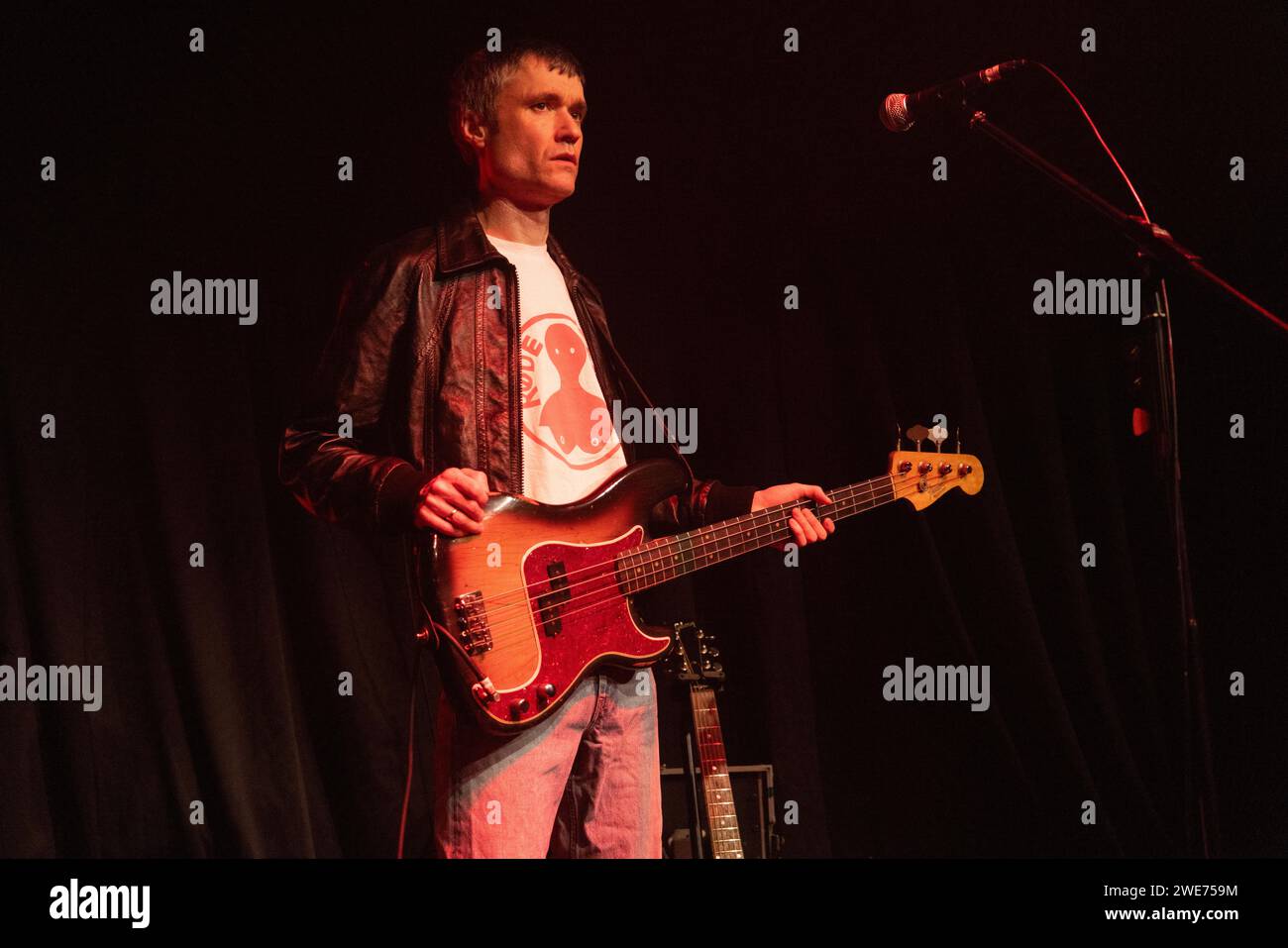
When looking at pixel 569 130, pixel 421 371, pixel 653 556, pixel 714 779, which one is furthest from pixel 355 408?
pixel 714 779

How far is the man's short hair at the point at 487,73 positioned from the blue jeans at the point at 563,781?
1.20 meters

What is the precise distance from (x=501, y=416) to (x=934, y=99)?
3.75ft

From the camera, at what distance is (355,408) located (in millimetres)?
2230

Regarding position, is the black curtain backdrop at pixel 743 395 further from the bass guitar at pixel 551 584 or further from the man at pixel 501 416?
the bass guitar at pixel 551 584

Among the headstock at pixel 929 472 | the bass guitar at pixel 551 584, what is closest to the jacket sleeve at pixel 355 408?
the bass guitar at pixel 551 584

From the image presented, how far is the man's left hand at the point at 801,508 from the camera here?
2.49 metres

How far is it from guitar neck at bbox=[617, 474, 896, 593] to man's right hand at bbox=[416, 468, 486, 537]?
1.16ft

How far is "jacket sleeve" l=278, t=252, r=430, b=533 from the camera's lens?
2102 mm

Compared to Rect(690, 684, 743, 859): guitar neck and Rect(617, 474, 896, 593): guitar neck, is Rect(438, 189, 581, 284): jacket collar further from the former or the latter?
Rect(690, 684, 743, 859): guitar neck

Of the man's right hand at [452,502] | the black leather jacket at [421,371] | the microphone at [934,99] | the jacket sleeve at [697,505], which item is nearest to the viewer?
the man's right hand at [452,502]

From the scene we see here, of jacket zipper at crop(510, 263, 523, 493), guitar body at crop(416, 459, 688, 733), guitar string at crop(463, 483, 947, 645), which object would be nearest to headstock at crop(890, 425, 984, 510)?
guitar string at crop(463, 483, 947, 645)

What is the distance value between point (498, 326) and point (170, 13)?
1.23 m

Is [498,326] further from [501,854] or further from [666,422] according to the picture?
[501,854]

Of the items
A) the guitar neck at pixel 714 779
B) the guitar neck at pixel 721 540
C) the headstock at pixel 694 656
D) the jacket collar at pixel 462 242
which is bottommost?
the guitar neck at pixel 714 779
